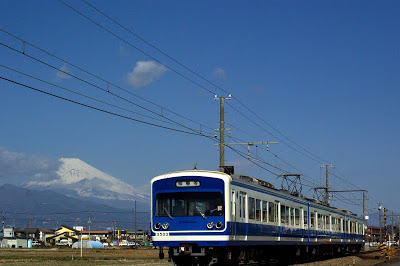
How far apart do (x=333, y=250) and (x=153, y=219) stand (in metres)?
26.5

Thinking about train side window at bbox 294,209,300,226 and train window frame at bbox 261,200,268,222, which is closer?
train window frame at bbox 261,200,268,222

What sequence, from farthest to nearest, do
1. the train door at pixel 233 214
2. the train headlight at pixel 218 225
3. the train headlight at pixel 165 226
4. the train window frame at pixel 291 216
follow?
the train window frame at pixel 291 216
the train headlight at pixel 165 226
the train door at pixel 233 214
the train headlight at pixel 218 225

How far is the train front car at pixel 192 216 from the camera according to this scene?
77.3ft

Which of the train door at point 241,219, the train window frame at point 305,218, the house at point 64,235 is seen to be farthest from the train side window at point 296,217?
the house at point 64,235

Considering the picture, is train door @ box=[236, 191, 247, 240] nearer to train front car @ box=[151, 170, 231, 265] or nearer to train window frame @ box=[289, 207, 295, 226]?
train front car @ box=[151, 170, 231, 265]

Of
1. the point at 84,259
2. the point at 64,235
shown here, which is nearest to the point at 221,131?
the point at 84,259

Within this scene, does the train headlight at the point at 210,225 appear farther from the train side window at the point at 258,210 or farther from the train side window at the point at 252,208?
the train side window at the point at 258,210

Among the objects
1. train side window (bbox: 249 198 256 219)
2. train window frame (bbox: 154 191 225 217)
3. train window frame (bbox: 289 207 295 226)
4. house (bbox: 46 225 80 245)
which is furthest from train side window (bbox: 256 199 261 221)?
house (bbox: 46 225 80 245)

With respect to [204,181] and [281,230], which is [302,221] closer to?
[281,230]

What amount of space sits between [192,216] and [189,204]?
1.57 feet

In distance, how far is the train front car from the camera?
77.3ft

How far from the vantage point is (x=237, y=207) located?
24641 millimetres

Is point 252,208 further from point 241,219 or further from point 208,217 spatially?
point 208,217

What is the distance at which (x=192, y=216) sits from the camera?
78.1 feet
